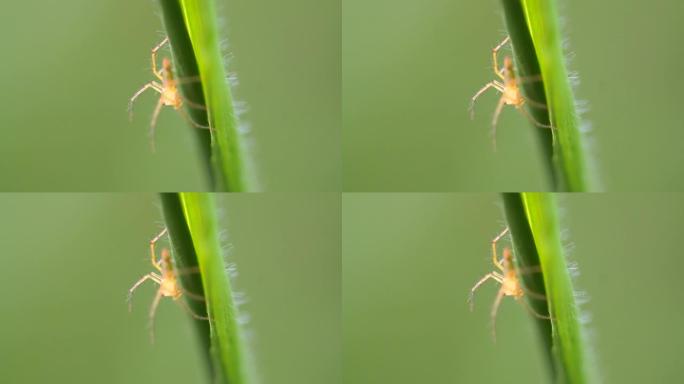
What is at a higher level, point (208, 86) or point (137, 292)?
point (208, 86)

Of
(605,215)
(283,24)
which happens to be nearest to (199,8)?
(283,24)

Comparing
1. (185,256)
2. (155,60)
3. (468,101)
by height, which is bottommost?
(185,256)

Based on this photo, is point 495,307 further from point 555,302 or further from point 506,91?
point 506,91

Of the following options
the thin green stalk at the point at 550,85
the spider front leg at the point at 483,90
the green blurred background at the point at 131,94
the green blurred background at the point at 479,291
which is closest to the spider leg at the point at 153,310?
the green blurred background at the point at 131,94

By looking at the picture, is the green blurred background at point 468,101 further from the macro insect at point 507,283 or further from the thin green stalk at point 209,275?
the thin green stalk at point 209,275

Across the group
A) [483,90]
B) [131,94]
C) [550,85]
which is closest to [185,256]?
[131,94]
